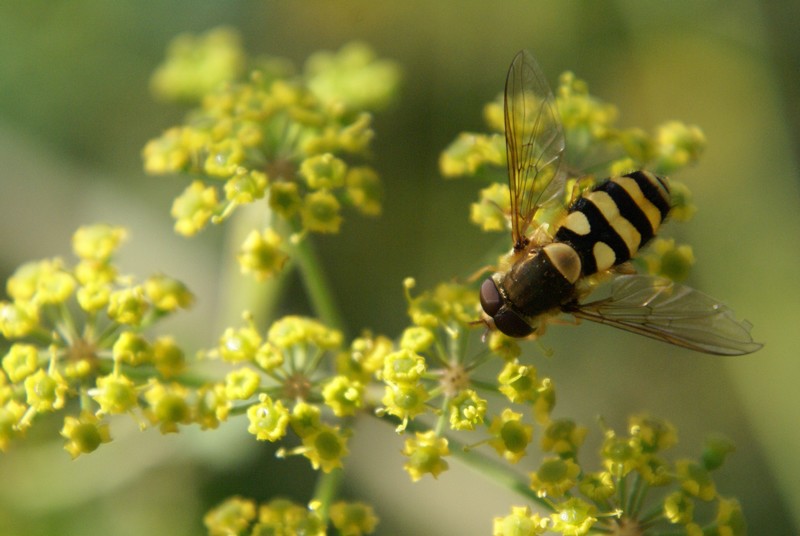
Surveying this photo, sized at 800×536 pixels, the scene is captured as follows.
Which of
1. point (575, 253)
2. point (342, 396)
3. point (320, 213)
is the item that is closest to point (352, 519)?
point (342, 396)

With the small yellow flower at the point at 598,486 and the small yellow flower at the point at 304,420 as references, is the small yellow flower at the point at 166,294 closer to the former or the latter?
the small yellow flower at the point at 304,420

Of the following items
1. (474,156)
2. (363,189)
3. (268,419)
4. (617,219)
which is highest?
(474,156)

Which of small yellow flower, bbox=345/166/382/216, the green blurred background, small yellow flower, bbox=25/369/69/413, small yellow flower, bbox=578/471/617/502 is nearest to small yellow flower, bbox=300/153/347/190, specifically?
small yellow flower, bbox=345/166/382/216

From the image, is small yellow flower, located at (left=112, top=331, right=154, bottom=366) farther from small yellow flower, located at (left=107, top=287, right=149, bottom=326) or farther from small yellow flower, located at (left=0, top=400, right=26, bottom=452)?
small yellow flower, located at (left=0, top=400, right=26, bottom=452)

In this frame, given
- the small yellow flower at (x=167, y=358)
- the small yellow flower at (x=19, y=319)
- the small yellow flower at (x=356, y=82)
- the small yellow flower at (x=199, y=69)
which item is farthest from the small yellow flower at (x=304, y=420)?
the small yellow flower at (x=199, y=69)

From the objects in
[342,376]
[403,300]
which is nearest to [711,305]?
[342,376]

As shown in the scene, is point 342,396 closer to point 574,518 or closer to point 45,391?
point 574,518
